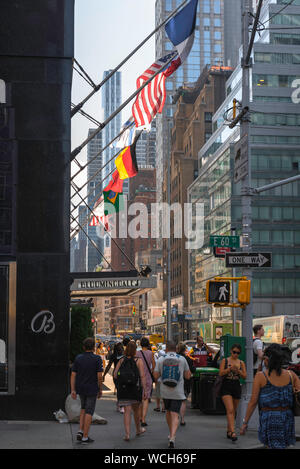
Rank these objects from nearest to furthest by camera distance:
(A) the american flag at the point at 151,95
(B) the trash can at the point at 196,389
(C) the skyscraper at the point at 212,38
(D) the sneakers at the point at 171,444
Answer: (D) the sneakers at the point at 171,444 → (B) the trash can at the point at 196,389 → (A) the american flag at the point at 151,95 → (C) the skyscraper at the point at 212,38

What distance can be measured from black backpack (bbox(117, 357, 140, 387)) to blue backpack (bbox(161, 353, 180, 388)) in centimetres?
58

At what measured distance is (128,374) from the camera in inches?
456

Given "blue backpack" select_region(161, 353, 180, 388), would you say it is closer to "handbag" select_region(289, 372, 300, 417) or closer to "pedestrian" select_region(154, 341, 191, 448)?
"pedestrian" select_region(154, 341, 191, 448)

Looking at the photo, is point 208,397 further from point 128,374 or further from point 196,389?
point 128,374

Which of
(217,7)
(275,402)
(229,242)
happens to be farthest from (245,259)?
(217,7)

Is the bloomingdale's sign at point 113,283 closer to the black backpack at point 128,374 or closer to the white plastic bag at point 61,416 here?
the white plastic bag at point 61,416

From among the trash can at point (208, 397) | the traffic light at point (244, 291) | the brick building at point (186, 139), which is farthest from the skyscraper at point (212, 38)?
the traffic light at point (244, 291)

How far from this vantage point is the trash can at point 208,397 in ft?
54.4

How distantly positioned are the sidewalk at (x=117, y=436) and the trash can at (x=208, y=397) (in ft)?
4.78

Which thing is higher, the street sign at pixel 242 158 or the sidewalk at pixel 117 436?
the street sign at pixel 242 158

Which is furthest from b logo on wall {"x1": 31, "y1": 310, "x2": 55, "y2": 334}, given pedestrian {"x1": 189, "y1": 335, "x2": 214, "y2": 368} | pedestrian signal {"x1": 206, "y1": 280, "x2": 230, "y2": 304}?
pedestrian {"x1": 189, "y1": 335, "x2": 214, "y2": 368}

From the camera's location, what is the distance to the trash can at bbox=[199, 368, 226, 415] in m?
16.6
